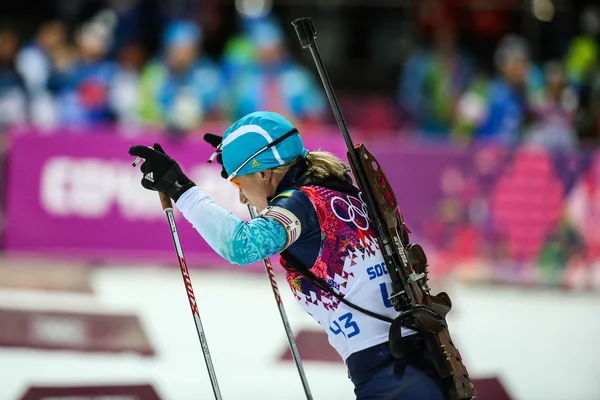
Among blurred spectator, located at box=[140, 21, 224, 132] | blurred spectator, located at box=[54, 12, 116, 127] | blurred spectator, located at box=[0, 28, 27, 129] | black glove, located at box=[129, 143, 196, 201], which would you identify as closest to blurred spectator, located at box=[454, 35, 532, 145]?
blurred spectator, located at box=[140, 21, 224, 132]

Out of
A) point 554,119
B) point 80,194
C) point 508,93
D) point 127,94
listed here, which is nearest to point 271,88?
point 127,94

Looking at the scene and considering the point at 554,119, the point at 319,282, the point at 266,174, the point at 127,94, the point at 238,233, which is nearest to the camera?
the point at 238,233

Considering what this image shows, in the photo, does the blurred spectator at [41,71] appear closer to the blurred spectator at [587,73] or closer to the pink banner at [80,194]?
→ the pink banner at [80,194]

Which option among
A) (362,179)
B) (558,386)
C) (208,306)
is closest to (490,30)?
(208,306)

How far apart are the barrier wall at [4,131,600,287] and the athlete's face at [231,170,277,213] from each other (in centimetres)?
682

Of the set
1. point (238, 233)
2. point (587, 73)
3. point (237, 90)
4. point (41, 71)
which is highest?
point (41, 71)

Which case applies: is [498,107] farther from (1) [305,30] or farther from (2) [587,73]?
(1) [305,30]

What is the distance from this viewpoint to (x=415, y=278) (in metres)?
3.83

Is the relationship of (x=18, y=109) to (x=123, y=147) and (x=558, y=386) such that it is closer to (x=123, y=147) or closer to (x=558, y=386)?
(x=123, y=147)

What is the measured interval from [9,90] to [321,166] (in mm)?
8785

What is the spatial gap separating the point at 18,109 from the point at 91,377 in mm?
6029

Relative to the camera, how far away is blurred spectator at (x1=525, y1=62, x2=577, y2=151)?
488 inches

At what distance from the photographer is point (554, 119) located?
12.5 meters

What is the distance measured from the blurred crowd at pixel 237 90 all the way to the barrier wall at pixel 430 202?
0.86 meters
